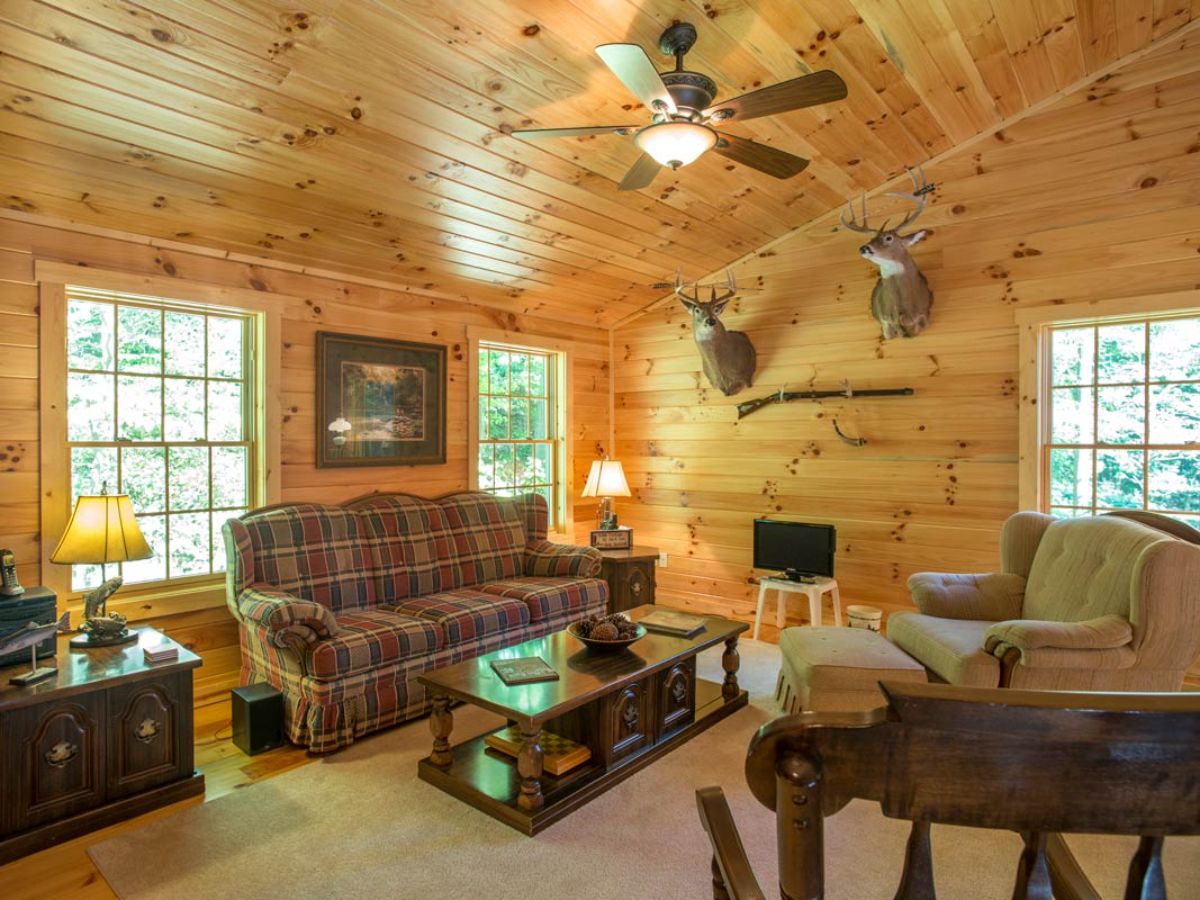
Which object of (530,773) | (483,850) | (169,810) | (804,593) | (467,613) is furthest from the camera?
(804,593)

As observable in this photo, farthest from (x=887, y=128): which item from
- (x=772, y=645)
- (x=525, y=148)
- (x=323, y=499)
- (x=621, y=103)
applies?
(x=323, y=499)

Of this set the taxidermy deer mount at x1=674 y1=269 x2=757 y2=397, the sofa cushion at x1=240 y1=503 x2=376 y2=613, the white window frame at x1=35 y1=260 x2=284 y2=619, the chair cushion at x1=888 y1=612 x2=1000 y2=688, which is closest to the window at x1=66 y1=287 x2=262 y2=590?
the white window frame at x1=35 y1=260 x2=284 y2=619

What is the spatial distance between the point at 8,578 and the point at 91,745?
75 cm

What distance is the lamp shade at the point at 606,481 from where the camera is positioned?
17.5ft

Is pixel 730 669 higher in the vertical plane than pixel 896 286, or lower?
lower

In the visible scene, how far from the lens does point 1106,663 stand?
272 centimetres

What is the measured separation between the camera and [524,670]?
9.00ft

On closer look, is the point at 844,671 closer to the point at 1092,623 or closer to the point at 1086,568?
the point at 1092,623

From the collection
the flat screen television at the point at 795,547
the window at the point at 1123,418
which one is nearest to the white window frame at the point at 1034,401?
the window at the point at 1123,418

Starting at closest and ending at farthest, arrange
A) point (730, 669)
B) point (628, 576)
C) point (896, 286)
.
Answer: point (730, 669), point (896, 286), point (628, 576)

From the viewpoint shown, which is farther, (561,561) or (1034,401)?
(561,561)

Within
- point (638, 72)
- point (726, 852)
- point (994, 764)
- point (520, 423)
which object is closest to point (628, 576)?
point (520, 423)

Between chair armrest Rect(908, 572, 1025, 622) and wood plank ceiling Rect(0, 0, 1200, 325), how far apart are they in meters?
2.46

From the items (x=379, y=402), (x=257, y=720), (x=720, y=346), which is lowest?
(x=257, y=720)
